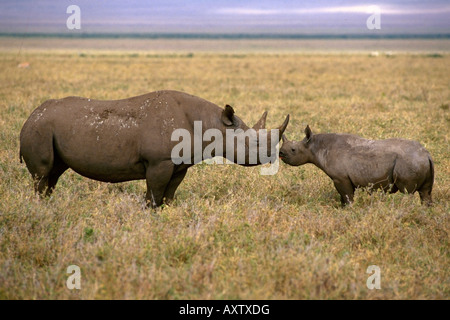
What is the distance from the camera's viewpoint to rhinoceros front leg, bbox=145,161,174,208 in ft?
22.5

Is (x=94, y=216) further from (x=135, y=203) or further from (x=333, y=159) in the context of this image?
(x=333, y=159)

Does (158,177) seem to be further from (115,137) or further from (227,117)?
(227,117)

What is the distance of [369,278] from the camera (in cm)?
514

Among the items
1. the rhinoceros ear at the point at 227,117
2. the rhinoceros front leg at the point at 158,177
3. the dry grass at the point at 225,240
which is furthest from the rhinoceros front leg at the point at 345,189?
the rhinoceros front leg at the point at 158,177

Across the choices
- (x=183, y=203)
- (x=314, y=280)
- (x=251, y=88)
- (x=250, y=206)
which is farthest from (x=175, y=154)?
(x=251, y=88)

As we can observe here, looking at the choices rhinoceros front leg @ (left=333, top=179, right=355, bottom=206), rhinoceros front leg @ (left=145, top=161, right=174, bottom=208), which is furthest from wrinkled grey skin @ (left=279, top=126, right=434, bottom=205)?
rhinoceros front leg @ (left=145, top=161, right=174, bottom=208)

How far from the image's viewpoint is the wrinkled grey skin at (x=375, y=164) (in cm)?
723

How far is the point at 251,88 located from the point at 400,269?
63.0 ft

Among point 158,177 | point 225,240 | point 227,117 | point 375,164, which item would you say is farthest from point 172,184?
point 375,164

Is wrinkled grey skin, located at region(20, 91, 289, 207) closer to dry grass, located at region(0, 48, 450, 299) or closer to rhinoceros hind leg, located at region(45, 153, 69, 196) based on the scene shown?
rhinoceros hind leg, located at region(45, 153, 69, 196)

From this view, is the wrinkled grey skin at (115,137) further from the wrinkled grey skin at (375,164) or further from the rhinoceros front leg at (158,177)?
the wrinkled grey skin at (375,164)

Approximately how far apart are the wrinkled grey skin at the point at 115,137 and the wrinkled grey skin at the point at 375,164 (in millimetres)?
1816

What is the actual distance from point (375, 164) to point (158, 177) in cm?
316

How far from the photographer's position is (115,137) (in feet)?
22.7
